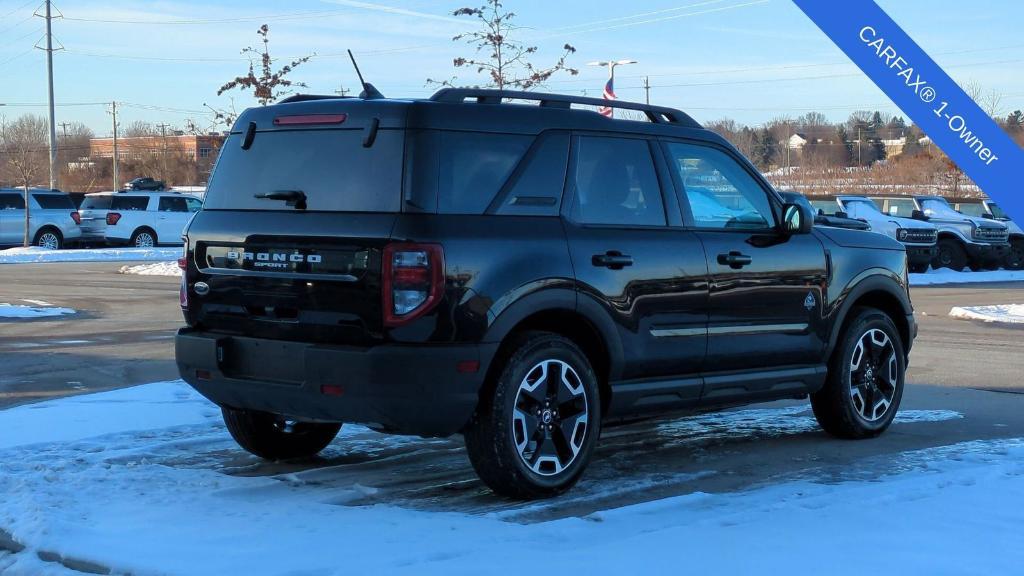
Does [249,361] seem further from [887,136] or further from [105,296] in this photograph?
[887,136]

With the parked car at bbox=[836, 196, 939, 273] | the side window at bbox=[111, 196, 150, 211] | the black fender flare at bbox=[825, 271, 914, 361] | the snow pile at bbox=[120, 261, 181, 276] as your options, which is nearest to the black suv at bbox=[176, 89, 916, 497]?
the black fender flare at bbox=[825, 271, 914, 361]

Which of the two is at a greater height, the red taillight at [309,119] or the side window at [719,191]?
the red taillight at [309,119]

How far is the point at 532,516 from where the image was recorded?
5793 mm

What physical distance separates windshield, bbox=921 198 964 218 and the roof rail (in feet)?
81.4

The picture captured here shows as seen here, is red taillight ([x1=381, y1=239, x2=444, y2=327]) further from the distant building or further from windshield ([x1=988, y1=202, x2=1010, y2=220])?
the distant building

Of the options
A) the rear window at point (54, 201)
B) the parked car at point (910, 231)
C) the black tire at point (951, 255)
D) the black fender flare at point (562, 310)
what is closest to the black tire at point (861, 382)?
the black fender flare at point (562, 310)

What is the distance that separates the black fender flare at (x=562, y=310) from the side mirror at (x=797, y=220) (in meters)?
1.56

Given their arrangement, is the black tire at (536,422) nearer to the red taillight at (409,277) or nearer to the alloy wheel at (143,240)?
the red taillight at (409,277)

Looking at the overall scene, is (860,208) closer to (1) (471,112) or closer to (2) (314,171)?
(1) (471,112)

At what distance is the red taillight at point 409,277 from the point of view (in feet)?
18.4

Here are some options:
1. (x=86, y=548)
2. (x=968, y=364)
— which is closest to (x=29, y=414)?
(x=86, y=548)

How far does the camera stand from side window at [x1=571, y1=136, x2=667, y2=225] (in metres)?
6.50

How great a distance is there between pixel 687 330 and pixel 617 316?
0.54 meters

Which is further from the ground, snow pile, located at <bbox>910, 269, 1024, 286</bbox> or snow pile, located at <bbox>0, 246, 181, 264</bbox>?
snow pile, located at <bbox>0, 246, 181, 264</bbox>
